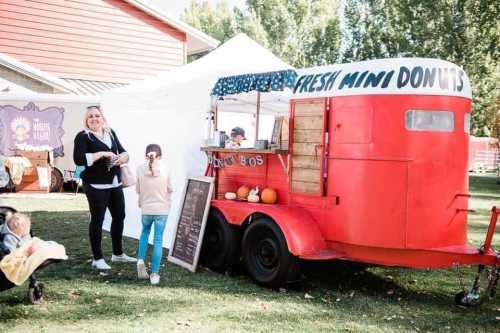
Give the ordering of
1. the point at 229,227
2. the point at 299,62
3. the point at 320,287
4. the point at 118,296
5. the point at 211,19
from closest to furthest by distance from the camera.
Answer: the point at 118,296, the point at 320,287, the point at 229,227, the point at 299,62, the point at 211,19

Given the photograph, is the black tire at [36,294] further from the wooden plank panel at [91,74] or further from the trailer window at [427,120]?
the wooden plank panel at [91,74]

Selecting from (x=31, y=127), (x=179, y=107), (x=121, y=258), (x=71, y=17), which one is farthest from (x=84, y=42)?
(x=121, y=258)

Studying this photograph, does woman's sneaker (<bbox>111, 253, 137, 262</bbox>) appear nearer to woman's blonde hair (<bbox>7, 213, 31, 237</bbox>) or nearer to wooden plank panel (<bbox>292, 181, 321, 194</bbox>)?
woman's blonde hair (<bbox>7, 213, 31, 237</bbox>)

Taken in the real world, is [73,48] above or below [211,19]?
below

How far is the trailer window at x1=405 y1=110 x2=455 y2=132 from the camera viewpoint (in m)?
5.91

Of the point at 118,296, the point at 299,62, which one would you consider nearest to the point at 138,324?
the point at 118,296

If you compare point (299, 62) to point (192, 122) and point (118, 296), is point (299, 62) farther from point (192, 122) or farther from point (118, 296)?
point (118, 296)

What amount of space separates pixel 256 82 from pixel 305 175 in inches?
53.6

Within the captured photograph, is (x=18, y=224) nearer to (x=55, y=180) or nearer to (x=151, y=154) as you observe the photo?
(x=151, y=154)

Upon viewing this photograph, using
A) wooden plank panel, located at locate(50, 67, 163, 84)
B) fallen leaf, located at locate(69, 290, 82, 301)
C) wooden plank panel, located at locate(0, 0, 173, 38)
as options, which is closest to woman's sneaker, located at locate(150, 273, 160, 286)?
fallen leaf, located at locate(69, 290, 82, 301)

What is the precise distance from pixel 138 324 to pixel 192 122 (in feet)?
13.4

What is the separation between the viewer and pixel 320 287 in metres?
6.70

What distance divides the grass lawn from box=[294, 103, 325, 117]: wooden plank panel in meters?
1.91

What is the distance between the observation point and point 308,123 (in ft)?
21.5
